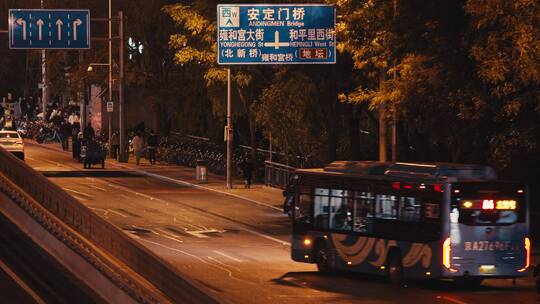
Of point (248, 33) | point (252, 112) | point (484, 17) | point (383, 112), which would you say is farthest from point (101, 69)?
point (484, 17)

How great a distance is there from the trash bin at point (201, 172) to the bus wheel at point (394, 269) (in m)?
29.0

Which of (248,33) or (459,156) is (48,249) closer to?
(459,156)

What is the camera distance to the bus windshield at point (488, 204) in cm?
2605

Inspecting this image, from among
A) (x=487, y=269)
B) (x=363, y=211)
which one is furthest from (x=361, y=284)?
(x=487, y=269)

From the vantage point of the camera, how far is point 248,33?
156 ft

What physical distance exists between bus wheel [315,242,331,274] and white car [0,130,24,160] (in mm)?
38857

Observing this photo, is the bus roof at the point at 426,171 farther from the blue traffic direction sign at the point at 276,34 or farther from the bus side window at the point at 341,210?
the blue traffic direction sign at the point at 276,34

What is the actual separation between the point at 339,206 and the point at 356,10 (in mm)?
9499

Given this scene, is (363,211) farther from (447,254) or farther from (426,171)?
(447,254)

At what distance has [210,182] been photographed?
5772 cm

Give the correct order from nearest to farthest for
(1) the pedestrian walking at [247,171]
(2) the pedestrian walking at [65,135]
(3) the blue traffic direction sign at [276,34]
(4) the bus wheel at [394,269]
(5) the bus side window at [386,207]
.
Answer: (4) the bus wheel at [394,269] < (5) the bus side window at [386,207] < (3) the blue traffic direction sign at [276,34] < (1) the pedestrian walking at [247,171] < (2) the pedestrian walking at [65,135]

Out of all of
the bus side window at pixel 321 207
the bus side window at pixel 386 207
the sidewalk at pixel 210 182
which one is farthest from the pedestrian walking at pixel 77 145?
the bus side window at pixel 386 207

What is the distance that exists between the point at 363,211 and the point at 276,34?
1969 centimetres

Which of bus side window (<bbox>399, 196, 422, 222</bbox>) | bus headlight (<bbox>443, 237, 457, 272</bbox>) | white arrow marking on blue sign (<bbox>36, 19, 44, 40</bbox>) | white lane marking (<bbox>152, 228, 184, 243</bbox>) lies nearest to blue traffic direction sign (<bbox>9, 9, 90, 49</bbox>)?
white arrow marking on blue sign (<bbox>36, 19, 44, 40</bbox>)
